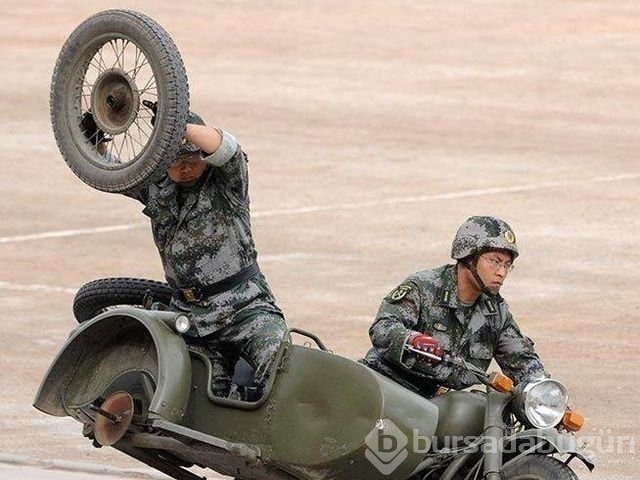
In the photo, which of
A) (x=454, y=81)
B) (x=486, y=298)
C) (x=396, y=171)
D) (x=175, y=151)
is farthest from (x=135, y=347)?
(x=454, y=81)

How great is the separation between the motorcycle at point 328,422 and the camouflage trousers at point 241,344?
0.20m

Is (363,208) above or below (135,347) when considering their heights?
above

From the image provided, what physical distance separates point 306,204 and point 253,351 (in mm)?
10337

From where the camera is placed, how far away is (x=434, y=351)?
8.79m

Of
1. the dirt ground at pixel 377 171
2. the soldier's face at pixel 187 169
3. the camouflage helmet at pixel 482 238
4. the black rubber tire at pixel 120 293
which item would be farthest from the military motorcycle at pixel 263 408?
the dirt ground at pixel 377 171

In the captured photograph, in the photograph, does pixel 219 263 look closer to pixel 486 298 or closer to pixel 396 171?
pixel 486 298

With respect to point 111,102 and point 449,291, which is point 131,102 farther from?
point 449,291

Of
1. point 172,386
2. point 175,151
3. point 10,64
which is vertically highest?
point 10,64

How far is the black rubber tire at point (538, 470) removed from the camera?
8.55m

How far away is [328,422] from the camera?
8.70m

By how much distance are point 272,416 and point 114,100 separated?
A: 1726 millimetres

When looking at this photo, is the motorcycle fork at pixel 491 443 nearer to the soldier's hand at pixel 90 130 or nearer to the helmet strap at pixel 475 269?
the helmet strap at pixel 475 269

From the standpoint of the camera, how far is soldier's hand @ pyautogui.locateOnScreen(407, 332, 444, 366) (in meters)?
8.79

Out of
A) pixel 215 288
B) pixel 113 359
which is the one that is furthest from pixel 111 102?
pixel 113 359
